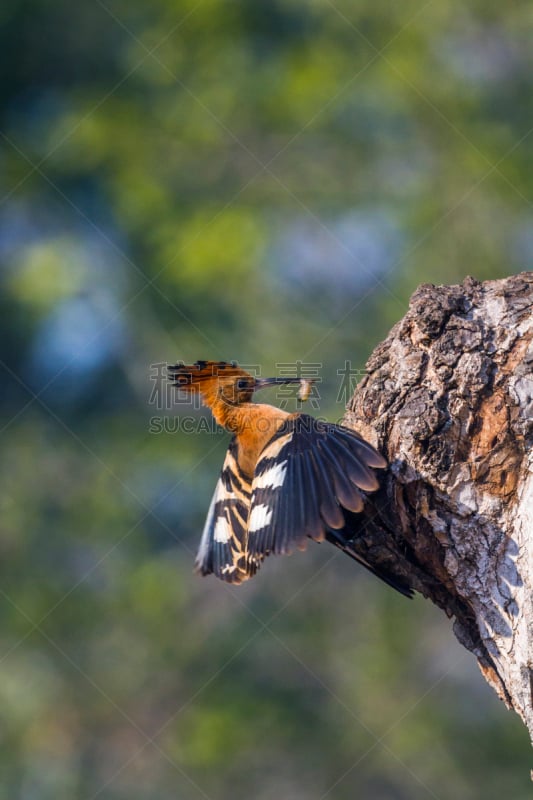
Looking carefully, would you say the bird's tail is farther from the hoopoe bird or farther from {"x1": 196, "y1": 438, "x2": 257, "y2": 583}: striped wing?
{"x1": 196, "y1": 438, "x2": 257, "y2": 583}: striped wing

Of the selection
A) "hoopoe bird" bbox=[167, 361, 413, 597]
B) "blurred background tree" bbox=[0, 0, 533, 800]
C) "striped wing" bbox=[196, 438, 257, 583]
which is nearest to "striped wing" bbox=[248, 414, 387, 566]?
"hoopoe bird" bbox=[167, 361, 413, 597]

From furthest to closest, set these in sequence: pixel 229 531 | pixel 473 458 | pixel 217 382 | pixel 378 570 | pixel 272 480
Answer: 1. pixel 217 382
2. pixel 229 531
3. pixel 272 480
4. pixel 378 570
5. pixel 473 458

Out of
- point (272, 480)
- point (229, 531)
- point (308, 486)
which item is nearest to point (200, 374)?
point (229, 531)

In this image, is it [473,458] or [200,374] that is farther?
[200,374]

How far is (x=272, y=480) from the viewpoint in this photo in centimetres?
310

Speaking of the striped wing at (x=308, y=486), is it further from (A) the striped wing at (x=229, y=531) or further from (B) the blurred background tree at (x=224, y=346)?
(B) the blurred background tree at (x=224, y=346)

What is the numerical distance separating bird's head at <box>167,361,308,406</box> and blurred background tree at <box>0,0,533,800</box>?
1784 millimetres

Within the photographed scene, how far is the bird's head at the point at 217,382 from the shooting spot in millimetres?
3920

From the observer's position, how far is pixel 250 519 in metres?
3.13

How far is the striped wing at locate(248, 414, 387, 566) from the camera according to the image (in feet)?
8.93

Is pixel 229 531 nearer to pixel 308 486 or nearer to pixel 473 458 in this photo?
pixel 308 486

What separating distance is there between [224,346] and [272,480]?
3490mm

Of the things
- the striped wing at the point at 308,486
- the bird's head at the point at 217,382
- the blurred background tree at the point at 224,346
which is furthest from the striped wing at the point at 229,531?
the blurred background tree at the point at 224,346

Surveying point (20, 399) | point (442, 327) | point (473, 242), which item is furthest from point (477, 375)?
point (20, 399)
